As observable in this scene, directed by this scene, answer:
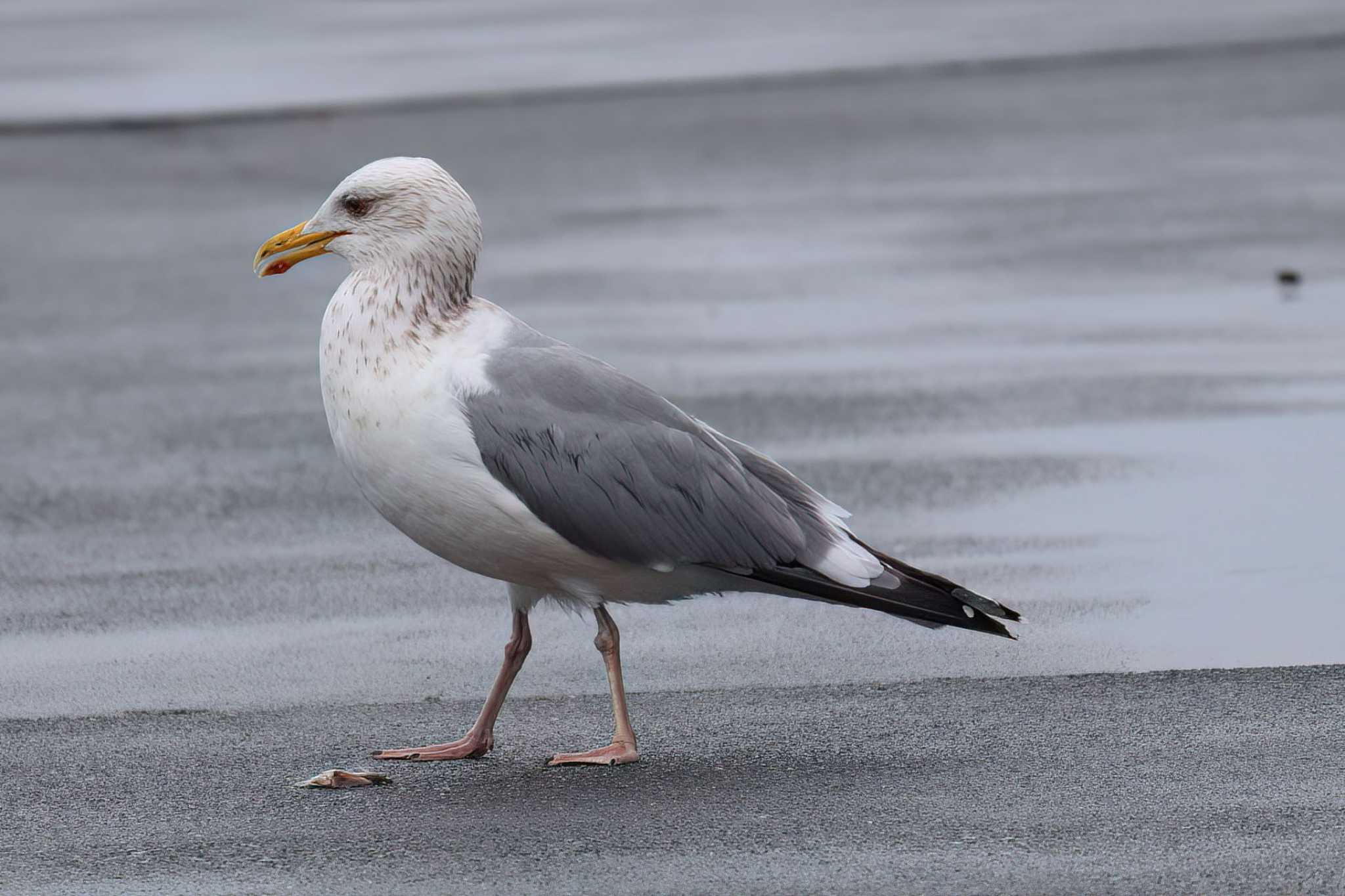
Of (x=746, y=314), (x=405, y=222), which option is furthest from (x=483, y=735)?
(x=746, y=314)

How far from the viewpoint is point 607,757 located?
5445mm

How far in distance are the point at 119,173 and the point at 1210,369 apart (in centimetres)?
786

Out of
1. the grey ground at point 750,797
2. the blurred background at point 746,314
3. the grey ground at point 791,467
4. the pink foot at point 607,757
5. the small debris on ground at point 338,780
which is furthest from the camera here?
the blurred background at point 746,314

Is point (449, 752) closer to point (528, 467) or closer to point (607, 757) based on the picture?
point (607, 757)

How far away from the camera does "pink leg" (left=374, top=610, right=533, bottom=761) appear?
553 centimetres

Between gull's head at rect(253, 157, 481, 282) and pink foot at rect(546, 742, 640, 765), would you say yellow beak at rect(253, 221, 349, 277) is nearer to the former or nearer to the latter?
gull's head at rect(253, 157, 481, 282)

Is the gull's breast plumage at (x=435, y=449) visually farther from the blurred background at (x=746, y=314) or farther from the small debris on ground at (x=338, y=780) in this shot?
the blurred background at (x=746, y=314)

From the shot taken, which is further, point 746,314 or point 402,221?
point 746,314

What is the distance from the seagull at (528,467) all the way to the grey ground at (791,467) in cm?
38

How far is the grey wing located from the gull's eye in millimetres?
551

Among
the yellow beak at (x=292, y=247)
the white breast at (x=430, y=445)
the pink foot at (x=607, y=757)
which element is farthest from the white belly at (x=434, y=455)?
the pink foot at (x=607, y=757)

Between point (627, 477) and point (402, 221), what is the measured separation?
35.0 inches

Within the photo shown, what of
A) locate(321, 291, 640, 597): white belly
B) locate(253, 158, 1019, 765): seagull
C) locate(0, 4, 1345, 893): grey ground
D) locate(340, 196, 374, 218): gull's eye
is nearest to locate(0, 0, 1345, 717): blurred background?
locate(0, 4, 1345, 893): grey ground

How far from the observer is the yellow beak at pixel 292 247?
5.77 m
